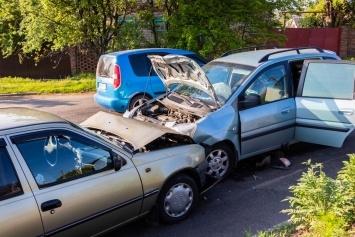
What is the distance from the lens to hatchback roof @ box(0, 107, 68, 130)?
3.17m

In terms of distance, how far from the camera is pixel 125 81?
8523mm

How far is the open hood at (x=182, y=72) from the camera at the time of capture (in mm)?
4975

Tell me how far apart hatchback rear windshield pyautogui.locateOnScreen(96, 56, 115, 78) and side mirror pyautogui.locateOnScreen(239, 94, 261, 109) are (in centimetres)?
426

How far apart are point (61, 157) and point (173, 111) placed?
2.49 meters

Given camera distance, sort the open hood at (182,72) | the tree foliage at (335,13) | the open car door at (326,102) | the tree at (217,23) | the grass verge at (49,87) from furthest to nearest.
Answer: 1. the tree foliage at (335,13)
2. the grass verge at (49,87)
3. the tree at (217,23)
4. the open car door at (326,102)
5. the open hood at (182,72)

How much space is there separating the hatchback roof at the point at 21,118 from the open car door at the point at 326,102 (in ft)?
13.3

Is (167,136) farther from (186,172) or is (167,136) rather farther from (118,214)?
(118,214)

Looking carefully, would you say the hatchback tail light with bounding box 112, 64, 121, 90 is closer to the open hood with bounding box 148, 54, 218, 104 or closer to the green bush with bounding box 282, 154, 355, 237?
the open hood with bounding box 148, 54, 218, 104

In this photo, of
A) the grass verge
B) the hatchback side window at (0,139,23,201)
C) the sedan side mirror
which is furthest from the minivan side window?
the grass verge

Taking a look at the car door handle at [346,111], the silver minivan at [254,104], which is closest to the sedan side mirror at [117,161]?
the silver minivan at [254,104]

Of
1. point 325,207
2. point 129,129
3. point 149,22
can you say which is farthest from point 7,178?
point 149,22

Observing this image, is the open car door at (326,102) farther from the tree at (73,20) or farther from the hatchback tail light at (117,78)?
the tree at (73,20)

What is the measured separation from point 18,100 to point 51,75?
738 centimetres

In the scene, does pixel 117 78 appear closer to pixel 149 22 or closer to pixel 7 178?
pixel 7 178
